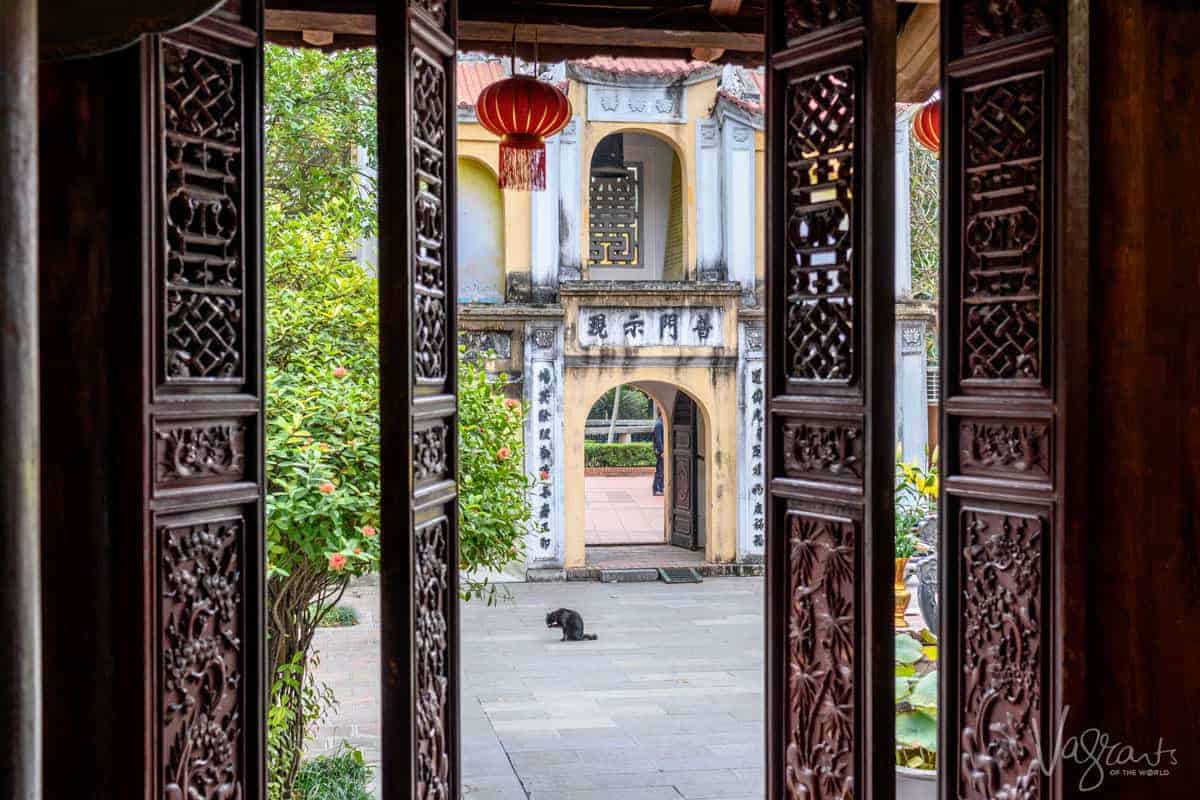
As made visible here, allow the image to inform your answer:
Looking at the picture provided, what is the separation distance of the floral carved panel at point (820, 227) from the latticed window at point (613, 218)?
35.0 ft

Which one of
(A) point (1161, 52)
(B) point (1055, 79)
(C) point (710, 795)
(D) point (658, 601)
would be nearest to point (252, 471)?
(B) point (1055, 79)

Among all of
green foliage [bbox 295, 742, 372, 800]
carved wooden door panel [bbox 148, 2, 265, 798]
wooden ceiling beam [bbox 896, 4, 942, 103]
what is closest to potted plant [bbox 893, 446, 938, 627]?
wooden ceiling beam [bbox 896, 4, 942, 103]

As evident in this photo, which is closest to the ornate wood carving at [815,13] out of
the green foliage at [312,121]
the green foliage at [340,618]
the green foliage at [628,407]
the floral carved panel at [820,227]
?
the floral carved panel at [820,227]

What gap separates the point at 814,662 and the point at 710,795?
3386 mm

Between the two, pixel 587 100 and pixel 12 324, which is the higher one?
pixel 587 100

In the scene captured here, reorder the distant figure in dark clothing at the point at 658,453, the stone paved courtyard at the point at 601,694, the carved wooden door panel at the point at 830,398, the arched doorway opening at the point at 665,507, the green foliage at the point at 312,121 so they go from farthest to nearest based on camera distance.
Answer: the distant figure in dark clothing at the point at 658,453 → the arched doorway opening at the point at 665,507 → the green foliage at the point at 312,121 → the stone paved courtyard at the point at 601,694 → the carved wooden door panel at the point at 830,398

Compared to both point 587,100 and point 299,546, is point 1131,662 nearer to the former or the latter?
point 299,546

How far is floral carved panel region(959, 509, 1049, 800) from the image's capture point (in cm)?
233

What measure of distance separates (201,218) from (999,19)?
5.32ft

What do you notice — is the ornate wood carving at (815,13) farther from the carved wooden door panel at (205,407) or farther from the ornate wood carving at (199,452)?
the ornate wood carving at (199,452)

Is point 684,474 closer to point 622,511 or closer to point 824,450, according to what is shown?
point 622,511

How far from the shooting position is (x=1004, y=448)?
237 cm

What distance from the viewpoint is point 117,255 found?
196 cm

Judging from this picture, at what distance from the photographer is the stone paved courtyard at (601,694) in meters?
5.95
